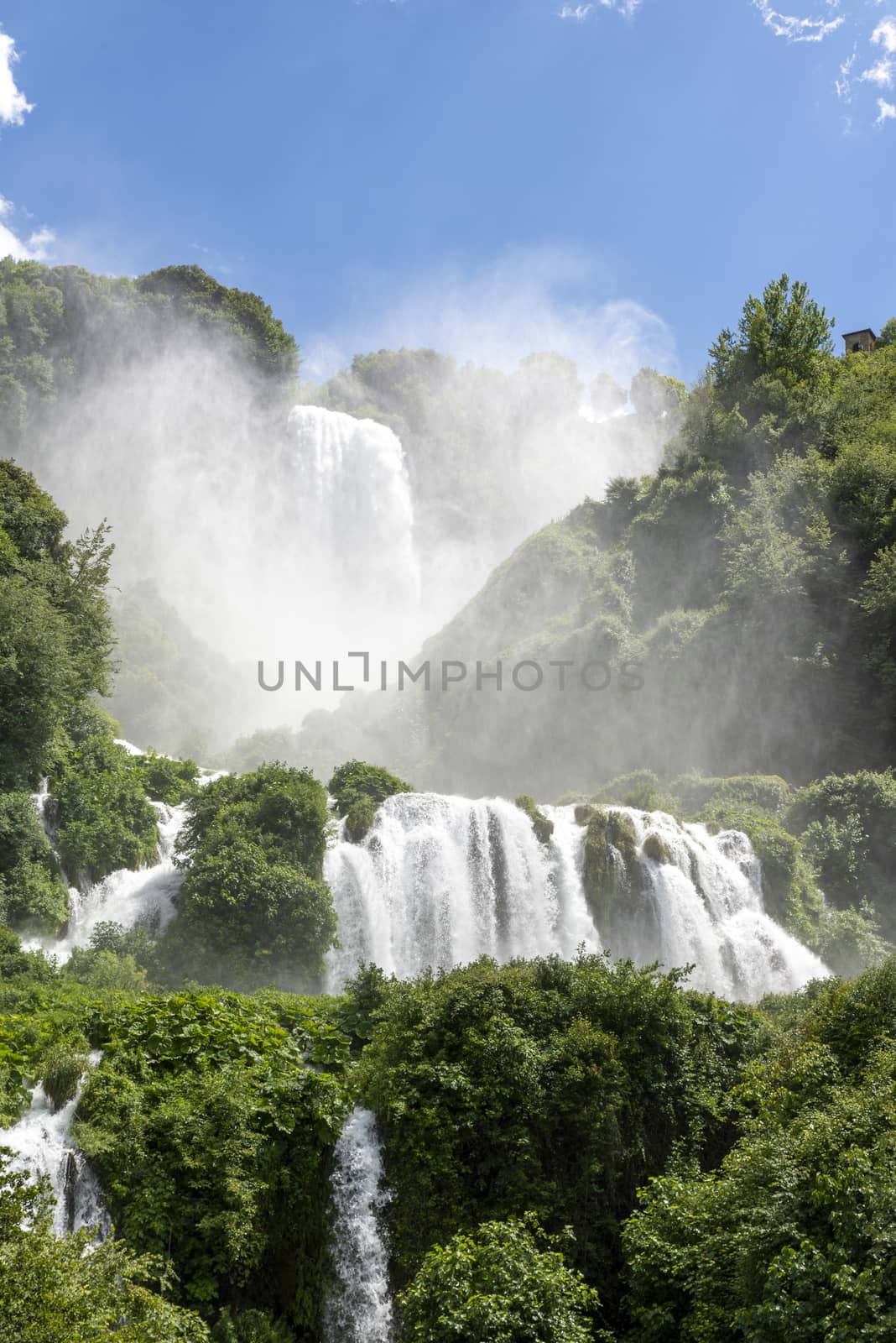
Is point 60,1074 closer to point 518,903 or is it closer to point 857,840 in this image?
point 518,903

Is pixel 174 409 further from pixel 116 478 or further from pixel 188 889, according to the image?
pixel 188 889

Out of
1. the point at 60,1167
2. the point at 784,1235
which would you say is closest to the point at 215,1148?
the point at 60,1167

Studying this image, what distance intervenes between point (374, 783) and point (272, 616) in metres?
47.8

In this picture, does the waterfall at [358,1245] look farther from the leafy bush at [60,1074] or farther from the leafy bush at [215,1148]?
the leafy bush at [60,1074]

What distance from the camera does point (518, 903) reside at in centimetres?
2989

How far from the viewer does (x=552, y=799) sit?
49.2m

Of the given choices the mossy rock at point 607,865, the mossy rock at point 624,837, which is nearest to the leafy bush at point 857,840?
the mossy rock at point 624,837

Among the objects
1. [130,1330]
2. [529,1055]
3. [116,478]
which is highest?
[116,478]

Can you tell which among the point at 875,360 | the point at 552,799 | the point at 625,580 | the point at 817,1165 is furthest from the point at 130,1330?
the point at 875,360

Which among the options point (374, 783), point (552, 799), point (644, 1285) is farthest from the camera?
point (552, 799)

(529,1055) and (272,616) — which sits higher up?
(272,616)

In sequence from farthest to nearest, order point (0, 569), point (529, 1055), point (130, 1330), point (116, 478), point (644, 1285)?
point (116, 478) → point (0, 569) → point (529, 1055) → point (644, 1285) → point (130, 1330)

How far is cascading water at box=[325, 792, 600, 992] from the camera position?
28438 millimetres

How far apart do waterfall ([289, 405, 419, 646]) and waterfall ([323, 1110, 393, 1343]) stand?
218 ft
